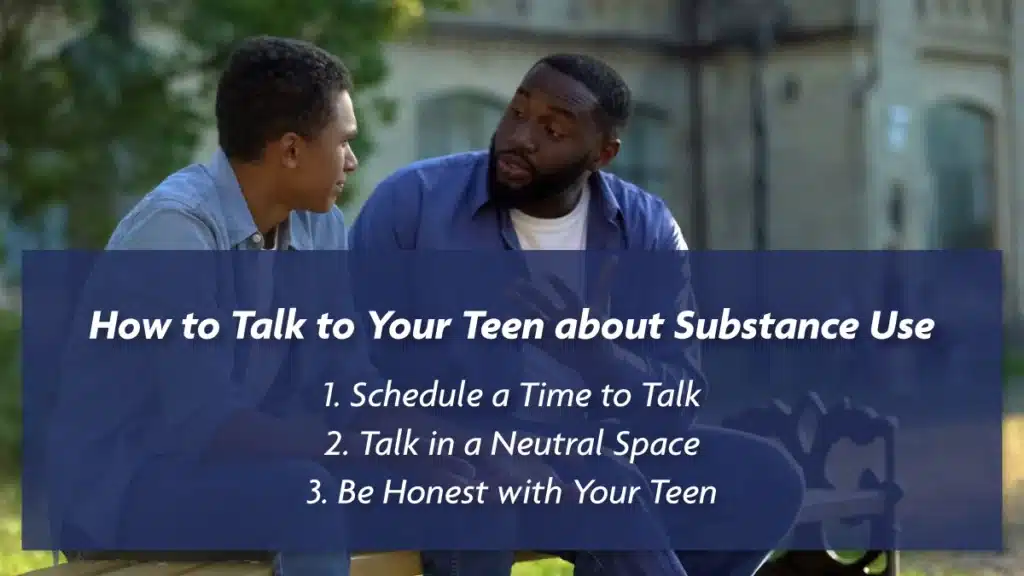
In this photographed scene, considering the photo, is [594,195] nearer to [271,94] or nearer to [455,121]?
[271,94]

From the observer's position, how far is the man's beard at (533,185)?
370 centimetres

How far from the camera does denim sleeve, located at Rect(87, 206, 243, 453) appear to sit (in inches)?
122

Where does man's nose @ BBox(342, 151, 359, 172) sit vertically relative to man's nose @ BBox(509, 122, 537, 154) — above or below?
below

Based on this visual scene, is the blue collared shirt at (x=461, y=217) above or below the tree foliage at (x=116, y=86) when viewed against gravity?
below

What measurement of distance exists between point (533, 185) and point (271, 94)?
0.65m

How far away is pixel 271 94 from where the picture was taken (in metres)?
3.30

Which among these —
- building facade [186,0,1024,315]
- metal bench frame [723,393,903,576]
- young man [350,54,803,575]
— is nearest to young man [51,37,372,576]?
young man [350,54,803,575]

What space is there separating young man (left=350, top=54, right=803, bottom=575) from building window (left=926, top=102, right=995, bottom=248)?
16074mm

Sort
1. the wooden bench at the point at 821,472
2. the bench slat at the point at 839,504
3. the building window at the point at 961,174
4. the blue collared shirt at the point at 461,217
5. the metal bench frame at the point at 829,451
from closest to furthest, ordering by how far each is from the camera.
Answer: the wooden bench at the point at 821,472
the blue collared shirt at the point at 461,217
the metal bench frame at the point at 829,451
the bench slat at the point at 839,504
the building window at the point at 961,174

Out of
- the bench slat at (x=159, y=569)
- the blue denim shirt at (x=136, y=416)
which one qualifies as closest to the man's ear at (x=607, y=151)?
the blue denim shirt at (x=136, y=416)

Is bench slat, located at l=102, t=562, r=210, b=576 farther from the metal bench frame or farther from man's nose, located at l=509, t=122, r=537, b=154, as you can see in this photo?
the metal bench frame

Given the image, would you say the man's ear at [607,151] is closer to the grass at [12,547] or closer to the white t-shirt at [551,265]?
the white t-shirt at [551,265]

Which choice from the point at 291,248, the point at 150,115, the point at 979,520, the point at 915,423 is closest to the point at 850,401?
the point at 915,423

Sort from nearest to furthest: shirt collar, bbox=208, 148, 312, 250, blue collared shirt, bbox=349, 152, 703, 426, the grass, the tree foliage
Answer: shirt collar, bbox=208, 148, 312, 250, blue collared shirt, bbox=349, 152, 703, 426, the grass, the tree foliage
